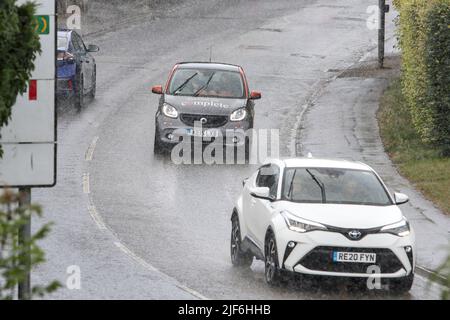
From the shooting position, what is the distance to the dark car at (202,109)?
995 inches

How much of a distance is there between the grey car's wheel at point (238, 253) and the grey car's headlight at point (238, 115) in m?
9.18

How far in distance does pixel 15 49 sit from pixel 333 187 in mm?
7364

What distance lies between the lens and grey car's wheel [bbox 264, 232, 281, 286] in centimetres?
1444

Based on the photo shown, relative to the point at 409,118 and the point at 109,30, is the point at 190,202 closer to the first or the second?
the point at 409,118

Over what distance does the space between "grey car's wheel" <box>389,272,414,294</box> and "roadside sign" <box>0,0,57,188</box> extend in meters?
6.09

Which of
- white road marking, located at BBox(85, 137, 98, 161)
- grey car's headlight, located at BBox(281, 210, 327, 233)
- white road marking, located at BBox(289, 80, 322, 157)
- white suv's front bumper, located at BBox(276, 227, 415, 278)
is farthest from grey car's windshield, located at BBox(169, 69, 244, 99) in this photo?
white suv's front bumper, located at BBox(276, 227, 415, 278)

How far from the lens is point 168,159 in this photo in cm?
2511

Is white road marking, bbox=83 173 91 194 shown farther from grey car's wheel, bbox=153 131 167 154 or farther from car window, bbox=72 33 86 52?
car window, bbox=72 33 86 52

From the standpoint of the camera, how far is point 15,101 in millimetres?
8805

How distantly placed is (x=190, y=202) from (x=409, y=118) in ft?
30.9

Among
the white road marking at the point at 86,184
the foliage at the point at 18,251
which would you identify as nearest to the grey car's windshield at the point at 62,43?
the white road marking at the point at 86,184

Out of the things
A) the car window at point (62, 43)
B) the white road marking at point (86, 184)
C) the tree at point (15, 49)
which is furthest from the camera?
the car window at point (62, 43)

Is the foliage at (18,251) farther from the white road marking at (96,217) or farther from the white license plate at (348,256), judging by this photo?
the white road marking at (96,217)

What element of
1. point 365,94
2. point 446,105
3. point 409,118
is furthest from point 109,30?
point 446,105
